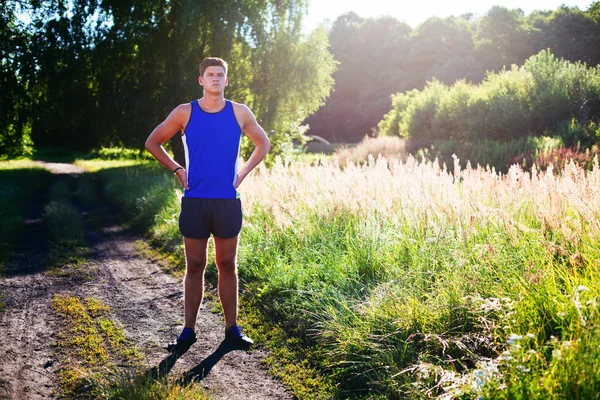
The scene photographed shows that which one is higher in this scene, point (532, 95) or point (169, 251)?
point (532, 95)

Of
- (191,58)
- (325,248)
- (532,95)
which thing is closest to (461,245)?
(325,248)

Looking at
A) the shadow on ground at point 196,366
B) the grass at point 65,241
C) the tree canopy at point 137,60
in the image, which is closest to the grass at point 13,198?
the grass at point 65,241

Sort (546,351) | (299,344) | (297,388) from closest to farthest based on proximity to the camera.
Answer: (546,351)
(297,388)
(299,344)

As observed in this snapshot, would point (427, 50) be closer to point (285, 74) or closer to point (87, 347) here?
point (285, 74)

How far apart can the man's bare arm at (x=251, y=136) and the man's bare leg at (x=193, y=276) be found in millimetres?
659

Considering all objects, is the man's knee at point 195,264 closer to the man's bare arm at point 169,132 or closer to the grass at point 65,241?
the man's bare arm at point 169,132

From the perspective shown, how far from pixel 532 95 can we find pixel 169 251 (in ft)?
55.1

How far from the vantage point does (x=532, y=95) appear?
18.8 meters

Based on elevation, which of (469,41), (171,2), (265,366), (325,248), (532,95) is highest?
(469,41)

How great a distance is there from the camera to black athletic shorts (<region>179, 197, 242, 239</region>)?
4043mm

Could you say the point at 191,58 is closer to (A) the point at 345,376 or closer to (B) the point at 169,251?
(B) the point at 169,251

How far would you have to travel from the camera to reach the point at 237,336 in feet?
14.3

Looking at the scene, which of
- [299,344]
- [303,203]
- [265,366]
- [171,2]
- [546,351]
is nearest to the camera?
[546,351]

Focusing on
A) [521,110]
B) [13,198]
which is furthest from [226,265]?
[521,110]
